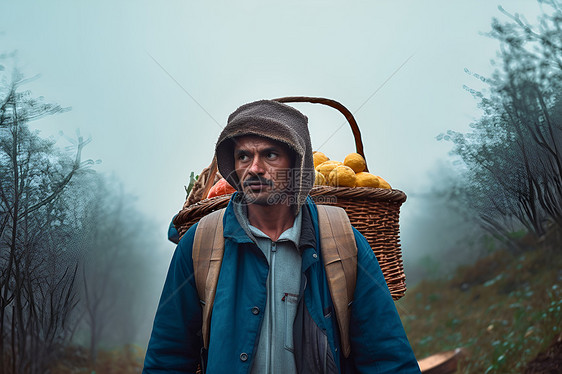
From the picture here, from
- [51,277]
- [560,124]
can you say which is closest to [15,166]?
[51,277]

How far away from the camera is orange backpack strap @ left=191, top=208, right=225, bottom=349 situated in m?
1.88

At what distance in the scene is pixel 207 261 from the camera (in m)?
1.94

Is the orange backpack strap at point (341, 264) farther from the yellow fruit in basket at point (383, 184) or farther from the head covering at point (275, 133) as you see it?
the yellow fruit in basket at point (383, 184)

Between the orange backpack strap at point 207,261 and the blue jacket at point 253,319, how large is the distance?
32 mm

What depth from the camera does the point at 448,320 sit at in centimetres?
695

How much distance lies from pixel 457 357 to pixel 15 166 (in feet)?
16.7

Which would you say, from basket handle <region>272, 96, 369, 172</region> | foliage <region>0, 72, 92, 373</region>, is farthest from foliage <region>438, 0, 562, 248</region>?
foliage <region>0, 72, 92, 373</region>

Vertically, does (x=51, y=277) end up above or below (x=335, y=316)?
above

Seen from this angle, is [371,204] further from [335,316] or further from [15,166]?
[15,166]

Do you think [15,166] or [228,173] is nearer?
[228,173]

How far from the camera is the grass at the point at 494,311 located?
4551 mm

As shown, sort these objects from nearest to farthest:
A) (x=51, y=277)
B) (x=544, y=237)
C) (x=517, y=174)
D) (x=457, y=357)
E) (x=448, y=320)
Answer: (x=51, y=277), (x=517, y=174), (x=544, y=237), (x=457, y=357), (x=448, y=320)

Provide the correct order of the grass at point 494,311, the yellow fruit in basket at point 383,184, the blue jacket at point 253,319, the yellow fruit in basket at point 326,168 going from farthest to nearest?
the grass at point 494,311 → the yellow fruit in basket at point 383,184 → the yellow fruit in basket at point 326,168 → the blue jacket at point 253,319

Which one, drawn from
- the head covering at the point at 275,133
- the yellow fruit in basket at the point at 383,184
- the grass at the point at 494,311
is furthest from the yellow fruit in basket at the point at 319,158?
the grass at the point at 494,311
